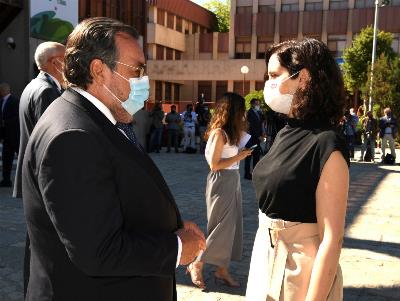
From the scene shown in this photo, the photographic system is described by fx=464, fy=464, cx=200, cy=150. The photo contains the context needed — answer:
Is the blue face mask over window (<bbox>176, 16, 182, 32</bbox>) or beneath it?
beneath

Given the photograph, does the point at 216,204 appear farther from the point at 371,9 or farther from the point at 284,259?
the point at 371,9

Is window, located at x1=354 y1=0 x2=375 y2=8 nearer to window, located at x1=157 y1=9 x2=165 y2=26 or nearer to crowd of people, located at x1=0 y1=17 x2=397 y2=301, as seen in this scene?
window, located at x1=157 y1=9 x2=165 y2=26

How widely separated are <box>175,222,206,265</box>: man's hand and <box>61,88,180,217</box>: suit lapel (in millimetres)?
204

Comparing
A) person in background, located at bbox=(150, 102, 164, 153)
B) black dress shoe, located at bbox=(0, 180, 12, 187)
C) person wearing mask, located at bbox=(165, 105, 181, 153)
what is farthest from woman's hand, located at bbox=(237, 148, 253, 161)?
person wearing mask, located at bbox=(165, 105, 181, 153)

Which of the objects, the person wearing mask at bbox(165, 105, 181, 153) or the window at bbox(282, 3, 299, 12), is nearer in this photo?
the person wearing mask at bbox(165, 105, 181, 153)

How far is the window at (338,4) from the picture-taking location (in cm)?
4341

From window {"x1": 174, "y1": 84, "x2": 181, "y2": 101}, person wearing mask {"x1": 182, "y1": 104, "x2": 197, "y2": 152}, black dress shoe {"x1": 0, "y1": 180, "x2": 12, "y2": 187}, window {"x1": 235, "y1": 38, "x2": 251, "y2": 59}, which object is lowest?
black dress shoe {"x1": 0, "y1": 180, "x2": 12, "y2": 187}

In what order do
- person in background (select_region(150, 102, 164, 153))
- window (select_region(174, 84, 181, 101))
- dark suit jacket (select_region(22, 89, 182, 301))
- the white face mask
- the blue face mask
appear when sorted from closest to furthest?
dark suit jacket (select_region(22, 89, 182, 301)), the blue face mask, the white face mask, person in background (select_region(150, 102, 164, 153)), window (select_region(174, 84, 181, 101))

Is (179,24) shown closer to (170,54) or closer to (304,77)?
(170,54)

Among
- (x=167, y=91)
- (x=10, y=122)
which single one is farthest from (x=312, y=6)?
(x=10, y=122)

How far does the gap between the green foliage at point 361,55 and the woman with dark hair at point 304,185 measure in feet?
108

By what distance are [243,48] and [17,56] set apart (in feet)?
108

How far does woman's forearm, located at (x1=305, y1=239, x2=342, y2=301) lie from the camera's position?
1.87m

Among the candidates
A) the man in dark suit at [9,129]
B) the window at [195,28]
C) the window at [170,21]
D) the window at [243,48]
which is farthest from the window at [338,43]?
the man in dark suit at [9,129]
